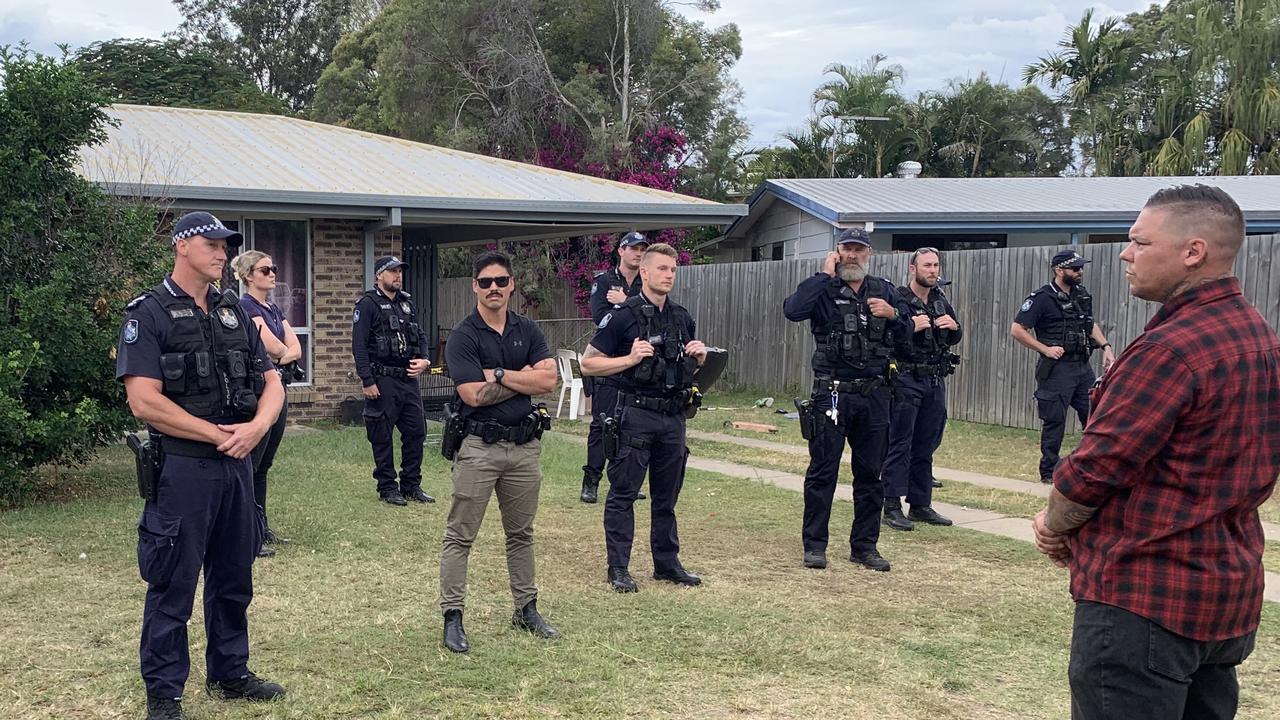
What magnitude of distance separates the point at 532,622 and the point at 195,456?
2035mm

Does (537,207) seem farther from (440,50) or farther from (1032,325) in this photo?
(440,50)

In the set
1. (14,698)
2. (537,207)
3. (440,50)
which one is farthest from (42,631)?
(440,50)

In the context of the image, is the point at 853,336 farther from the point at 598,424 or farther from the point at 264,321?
the point at 264,321

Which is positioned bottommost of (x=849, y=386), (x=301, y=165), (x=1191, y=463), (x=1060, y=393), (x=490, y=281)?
(x=1060, y=393)

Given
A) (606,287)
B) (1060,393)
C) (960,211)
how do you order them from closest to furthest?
(606,287)
(1060,393)
(960,211)

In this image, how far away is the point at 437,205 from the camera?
14047 mm

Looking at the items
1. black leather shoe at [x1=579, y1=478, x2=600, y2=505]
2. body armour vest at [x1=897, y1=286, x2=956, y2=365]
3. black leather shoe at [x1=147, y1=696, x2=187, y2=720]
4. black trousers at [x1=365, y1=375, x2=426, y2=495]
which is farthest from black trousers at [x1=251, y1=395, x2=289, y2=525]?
body armour vest at [x1=897, y1=286, x2=956, y2=365]

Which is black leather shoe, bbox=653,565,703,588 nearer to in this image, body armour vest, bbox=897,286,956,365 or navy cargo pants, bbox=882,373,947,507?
navy cargo pants, bbox=882,373,947,507

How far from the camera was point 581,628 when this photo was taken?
5.88 metres

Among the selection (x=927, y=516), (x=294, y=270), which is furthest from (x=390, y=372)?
(x=294, y=270)

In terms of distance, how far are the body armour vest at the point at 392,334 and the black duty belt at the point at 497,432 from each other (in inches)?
149

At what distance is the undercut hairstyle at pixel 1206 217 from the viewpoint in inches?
115

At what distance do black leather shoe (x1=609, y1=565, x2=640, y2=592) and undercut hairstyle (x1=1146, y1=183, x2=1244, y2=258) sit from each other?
4287 millimetres

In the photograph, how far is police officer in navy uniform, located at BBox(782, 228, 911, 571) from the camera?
7230mm
